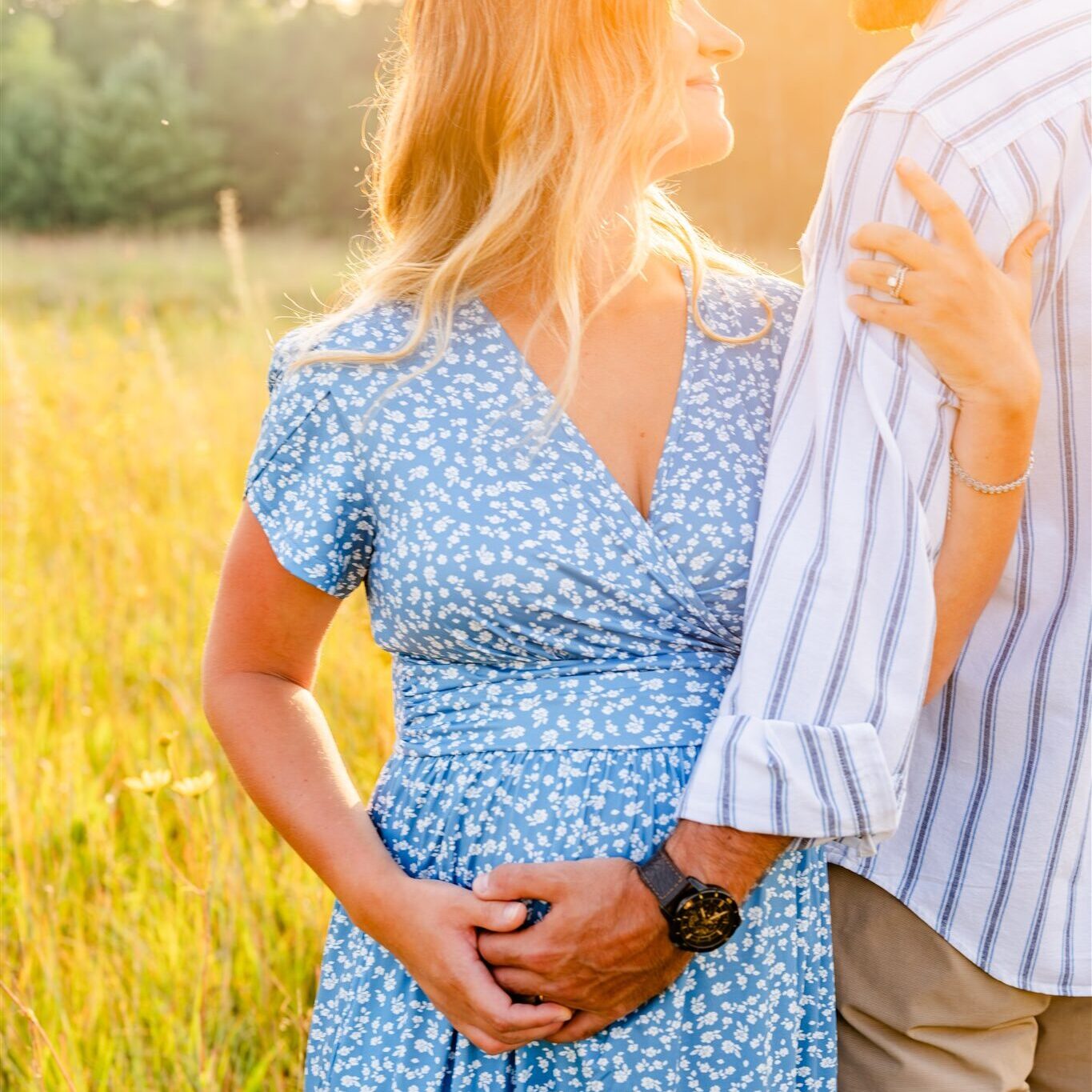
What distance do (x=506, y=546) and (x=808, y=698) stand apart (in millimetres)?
379

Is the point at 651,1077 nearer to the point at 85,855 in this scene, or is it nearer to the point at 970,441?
the point at 970,441

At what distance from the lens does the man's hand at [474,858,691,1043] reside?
124cm

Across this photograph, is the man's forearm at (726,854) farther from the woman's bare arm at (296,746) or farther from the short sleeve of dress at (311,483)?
the short sleeve of dress at (311,483)

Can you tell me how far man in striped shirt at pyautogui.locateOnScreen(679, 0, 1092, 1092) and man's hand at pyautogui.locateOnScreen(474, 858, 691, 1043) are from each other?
114mm

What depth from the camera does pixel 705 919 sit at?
121cm

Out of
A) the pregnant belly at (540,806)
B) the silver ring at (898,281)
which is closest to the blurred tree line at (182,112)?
the pregnant belly at (540,806)

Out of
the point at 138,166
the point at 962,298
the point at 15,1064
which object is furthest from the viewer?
the point at 138,166

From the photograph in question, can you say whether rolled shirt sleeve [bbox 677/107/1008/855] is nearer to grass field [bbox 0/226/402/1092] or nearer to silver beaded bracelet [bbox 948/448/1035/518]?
silver beaded bracelet [bbox 948/448/1035/518]

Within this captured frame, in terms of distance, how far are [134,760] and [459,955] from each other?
1994mm

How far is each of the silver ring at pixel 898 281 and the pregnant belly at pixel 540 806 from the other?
21.6 inches

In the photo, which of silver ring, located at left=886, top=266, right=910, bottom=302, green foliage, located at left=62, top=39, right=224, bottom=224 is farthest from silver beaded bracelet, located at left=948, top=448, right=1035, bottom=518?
green foliage, located at left=62, top=39, right=224, bottom=224

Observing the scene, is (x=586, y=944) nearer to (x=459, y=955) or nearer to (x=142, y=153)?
(x=459, y=955)

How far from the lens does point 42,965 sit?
2123 millimetres

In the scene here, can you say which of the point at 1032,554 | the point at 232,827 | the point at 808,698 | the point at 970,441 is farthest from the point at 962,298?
the point at 232,827
